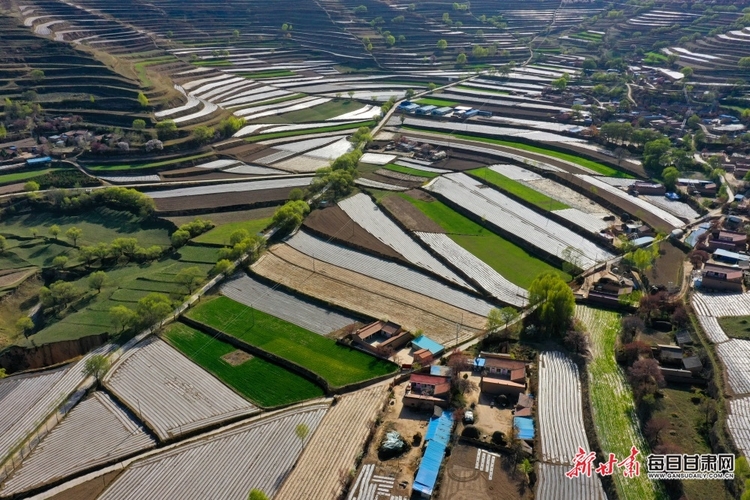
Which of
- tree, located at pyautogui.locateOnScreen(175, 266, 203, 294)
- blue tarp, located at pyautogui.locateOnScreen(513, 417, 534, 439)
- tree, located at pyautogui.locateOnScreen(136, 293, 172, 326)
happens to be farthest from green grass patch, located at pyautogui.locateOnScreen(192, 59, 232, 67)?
blue tarp, located at pyautogui.locateOnScreen(513, 417, 534, 439)

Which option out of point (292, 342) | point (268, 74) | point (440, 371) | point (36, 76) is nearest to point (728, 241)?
point (440, 371)

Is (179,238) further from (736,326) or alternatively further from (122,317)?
(736,326)

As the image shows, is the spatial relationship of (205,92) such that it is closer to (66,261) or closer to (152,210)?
(152,210)

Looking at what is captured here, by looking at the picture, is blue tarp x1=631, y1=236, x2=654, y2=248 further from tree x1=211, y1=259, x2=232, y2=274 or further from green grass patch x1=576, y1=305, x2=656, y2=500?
tree x1=211, y1=259, x2=232, y2=274

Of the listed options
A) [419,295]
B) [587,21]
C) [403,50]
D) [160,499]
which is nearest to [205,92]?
[403,50]

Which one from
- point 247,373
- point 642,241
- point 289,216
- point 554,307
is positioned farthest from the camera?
point 289,216
